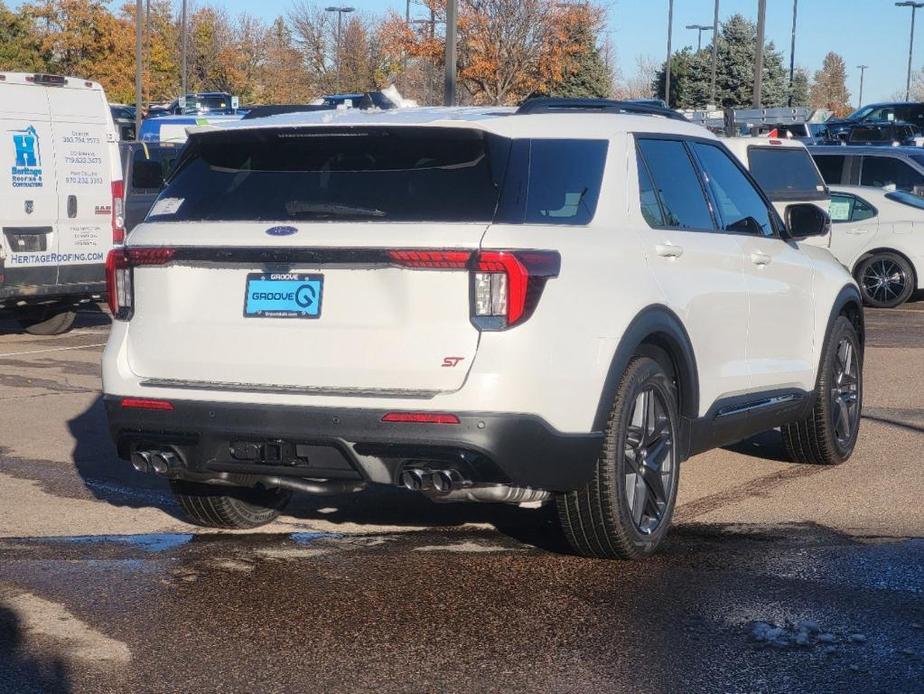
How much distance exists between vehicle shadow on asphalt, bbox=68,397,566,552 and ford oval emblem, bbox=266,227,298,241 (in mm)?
1428

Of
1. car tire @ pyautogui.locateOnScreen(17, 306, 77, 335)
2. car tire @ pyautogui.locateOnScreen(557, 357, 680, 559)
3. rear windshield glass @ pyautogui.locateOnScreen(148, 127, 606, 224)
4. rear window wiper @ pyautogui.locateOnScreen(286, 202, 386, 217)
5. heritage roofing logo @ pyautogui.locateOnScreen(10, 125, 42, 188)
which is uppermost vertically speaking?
rear windshield glass @ pyautogui.locateOnScreen(148, 127, 606, 224)

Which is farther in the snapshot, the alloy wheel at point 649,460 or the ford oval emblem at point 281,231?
the alloy wheel at point 649,460

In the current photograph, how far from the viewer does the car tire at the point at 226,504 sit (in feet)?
20.5

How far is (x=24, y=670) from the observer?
4.48 m

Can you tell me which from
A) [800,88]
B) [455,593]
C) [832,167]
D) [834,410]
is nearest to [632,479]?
[455,593]

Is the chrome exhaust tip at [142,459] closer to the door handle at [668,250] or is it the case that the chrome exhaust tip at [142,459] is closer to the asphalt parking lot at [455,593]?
the asphalt parking lot at [455,593]

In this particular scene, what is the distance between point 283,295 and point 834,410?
12.2ft

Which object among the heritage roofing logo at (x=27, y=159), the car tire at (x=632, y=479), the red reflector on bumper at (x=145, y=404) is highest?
the heritage roofing logo at (x=27, y=159)

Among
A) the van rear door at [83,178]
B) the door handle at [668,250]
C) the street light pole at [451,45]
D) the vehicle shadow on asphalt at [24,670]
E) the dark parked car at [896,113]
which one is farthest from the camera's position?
the dark parked car at [896,113]

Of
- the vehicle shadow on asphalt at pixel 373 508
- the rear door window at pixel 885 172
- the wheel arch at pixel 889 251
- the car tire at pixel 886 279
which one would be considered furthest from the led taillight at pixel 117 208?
the rear door window at pixel 885 172

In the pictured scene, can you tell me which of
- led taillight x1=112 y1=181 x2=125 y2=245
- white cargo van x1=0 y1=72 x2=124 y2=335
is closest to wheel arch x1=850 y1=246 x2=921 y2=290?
led taillight x1=112 y1=181 x2=125 y2=245

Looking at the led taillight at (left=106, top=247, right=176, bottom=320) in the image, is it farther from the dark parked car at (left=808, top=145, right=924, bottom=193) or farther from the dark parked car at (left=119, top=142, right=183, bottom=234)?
the dark parked car at (left=808, top=145, right=924, bottom=193)

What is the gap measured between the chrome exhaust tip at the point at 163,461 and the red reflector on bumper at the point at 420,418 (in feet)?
3.00

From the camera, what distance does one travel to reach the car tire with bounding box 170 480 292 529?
6.23 m
